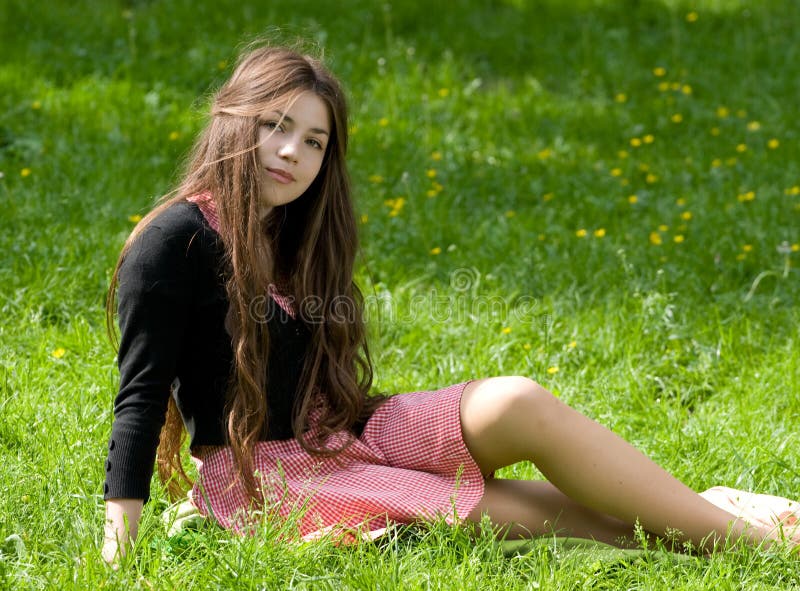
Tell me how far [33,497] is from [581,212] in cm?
267

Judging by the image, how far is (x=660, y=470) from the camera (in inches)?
89.3

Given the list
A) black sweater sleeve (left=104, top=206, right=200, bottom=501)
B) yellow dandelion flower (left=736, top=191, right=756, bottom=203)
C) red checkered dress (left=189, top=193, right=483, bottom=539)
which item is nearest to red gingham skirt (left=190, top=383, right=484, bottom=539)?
red checkered dress (left=189, top=193, right=483, bottom=539)

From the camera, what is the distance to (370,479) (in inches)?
89.4

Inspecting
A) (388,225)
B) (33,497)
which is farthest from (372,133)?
(33,497)

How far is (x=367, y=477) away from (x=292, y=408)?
0.24 m

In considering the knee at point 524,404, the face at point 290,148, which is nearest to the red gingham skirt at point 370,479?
the knee at point 524,404

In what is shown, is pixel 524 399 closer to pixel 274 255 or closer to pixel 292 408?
pixel 292 408

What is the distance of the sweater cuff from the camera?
2.04 metres

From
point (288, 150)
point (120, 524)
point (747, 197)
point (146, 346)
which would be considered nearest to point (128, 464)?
point (120, 524)

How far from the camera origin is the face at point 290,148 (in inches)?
93.0

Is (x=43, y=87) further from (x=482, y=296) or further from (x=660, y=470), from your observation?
(x=660, y=470)

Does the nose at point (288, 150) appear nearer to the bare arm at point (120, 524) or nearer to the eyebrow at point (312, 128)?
the eyebrow at point (312, 128)

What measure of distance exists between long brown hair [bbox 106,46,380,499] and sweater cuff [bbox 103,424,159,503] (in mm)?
217

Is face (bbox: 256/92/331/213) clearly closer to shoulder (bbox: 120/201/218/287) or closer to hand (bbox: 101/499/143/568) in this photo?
shoulder (bbox: 120/201/218/287)
